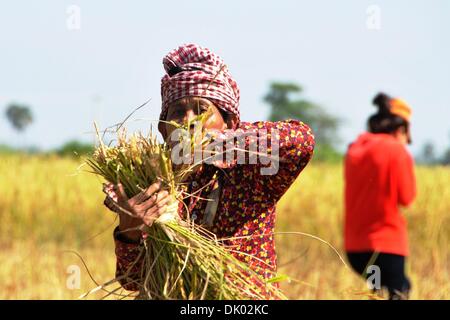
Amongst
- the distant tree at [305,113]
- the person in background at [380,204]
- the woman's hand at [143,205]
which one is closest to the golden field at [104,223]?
the person in background at [380,204]

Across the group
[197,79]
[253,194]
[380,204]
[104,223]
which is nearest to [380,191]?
[380,204]

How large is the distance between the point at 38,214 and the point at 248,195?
22.4 ft

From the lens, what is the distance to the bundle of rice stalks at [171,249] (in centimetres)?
230

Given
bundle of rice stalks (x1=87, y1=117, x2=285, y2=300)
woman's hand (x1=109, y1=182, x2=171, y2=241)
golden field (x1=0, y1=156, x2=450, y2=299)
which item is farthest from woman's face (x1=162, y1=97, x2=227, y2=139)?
golden field (x1=0, y1=156, x2=450, y2=299)

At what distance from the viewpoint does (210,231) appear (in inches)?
100

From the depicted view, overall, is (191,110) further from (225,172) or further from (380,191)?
(380,191)

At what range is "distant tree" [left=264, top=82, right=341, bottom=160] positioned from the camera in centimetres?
4701

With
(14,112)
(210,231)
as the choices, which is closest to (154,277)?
(210,231)

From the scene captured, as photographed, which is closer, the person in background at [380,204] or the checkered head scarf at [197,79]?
the checkered head scarf at [197,79]

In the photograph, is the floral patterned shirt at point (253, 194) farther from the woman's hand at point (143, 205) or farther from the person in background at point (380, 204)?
the person in background at point (380, 204)

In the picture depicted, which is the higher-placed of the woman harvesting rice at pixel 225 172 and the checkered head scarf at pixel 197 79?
the checkered head scarf at pixel 197 79

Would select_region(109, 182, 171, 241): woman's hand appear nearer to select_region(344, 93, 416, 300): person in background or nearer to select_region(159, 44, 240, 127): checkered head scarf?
select_region(159, 44, 240, 127): checkered head scarf

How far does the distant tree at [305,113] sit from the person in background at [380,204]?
37.6m

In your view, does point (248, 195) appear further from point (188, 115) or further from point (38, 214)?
point (38, 214)
